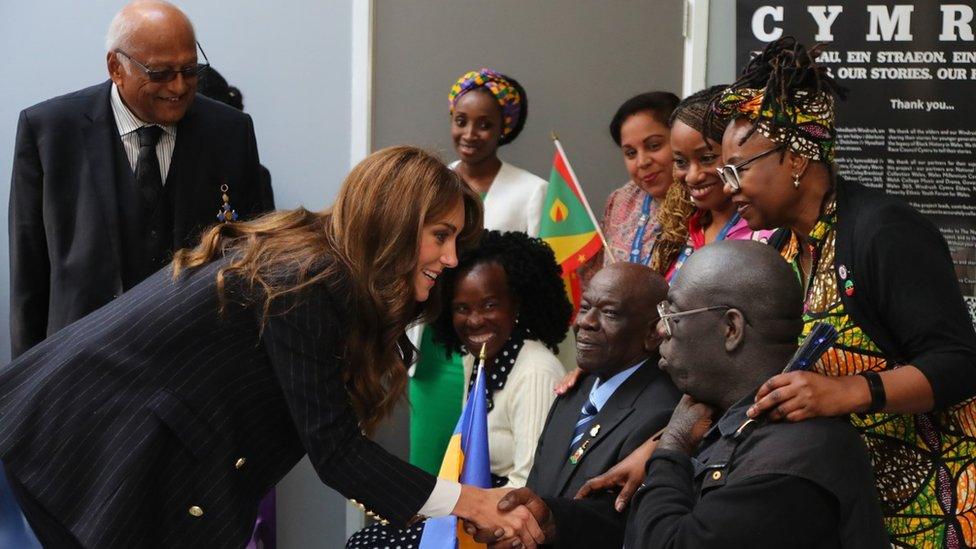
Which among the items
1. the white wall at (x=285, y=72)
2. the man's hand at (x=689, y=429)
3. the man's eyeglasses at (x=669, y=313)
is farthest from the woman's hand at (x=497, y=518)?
the white wall at (x=285, y=72)

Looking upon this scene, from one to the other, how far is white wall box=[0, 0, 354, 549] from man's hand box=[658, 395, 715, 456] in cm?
391

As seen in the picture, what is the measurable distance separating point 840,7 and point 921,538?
9.03 feet

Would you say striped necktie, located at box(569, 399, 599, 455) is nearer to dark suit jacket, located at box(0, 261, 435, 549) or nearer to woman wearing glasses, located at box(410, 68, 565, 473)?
dark suit jacket, located at box(0, 261, 435, 549)

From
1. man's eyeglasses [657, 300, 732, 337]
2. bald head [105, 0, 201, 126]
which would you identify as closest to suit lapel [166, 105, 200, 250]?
bald head [105, 0, 201, 126]

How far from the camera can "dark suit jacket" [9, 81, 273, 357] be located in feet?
14.5

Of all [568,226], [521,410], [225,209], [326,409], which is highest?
[225,209]

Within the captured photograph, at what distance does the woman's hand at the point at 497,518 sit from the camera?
134 inches

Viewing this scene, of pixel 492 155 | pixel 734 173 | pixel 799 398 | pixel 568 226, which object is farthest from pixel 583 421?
pixel 492 155

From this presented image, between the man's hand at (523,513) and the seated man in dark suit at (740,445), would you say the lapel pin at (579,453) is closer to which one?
the man's hand at (523,513)

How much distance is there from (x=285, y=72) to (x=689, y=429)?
4254 mm

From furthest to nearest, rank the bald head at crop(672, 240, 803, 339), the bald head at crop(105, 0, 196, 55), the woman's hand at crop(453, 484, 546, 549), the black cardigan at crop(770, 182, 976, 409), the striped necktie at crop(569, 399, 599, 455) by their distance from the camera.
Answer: the bald head at crop(105, 0, 196, 55), the striped necktie at crop(569, 399, 599, 455), the woman's hand at crop(453, 484, 546, 549), the black cardigan at crop(770, 182, 976, 409), the bald head at crop(672, 240, 803, 339)

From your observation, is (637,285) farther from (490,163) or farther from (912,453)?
(490,163)

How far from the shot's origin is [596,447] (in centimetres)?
360

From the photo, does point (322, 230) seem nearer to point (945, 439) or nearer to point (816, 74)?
point (816, 74)
